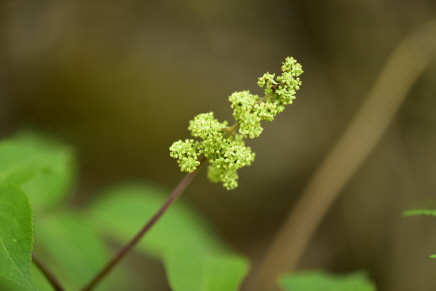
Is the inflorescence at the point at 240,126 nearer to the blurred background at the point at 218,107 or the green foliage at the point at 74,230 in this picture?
the green foliage at the point at 74,230

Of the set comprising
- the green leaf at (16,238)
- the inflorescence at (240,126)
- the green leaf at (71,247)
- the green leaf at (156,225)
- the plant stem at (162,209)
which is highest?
the inflorescence at (240,126)

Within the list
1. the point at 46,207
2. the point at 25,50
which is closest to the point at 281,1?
the point at 25,50

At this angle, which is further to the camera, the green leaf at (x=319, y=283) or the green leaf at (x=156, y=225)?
the green leaf at (x=156, y=225)

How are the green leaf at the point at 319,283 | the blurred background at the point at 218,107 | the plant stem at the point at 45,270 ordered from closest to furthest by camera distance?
the plant stem at the point at 45,270 < the green leaf at the point at 319,283 < the blurred background at the point at 218,107

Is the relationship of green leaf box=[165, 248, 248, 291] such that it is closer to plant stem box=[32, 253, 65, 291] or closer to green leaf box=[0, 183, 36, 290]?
plant stem box=[32, 253, 65, 291]

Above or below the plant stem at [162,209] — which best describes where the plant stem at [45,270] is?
below

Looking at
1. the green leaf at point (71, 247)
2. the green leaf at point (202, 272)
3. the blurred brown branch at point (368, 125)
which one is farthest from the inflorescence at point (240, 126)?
the blurred brown branch at point (368, 125)

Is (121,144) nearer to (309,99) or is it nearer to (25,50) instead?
(25,50)
